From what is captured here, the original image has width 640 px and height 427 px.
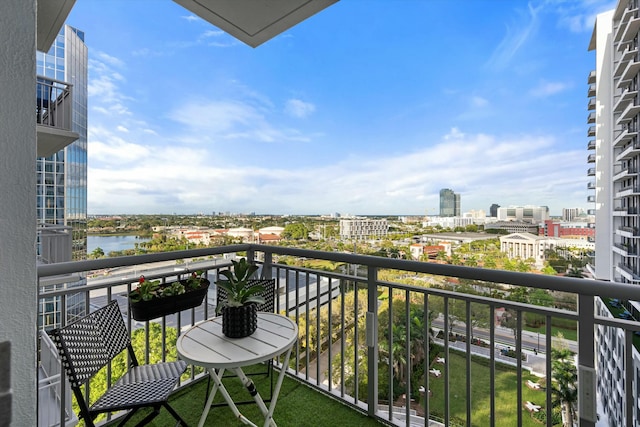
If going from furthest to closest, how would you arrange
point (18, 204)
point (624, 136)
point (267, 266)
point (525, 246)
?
point (624, 136), point (525, 246), point (267, 266), point (18, 204)

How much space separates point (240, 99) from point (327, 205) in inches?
329

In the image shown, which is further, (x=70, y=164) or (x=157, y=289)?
(x=70, y=164)

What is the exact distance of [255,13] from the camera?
199cm

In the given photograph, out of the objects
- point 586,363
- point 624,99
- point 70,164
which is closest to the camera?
point 586,363

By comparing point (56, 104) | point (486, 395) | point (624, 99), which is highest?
point (624, 99)

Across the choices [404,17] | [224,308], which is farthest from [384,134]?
[224,308]

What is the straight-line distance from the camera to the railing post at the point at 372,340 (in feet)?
7.07

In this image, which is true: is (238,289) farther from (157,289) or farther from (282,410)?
(282,410)

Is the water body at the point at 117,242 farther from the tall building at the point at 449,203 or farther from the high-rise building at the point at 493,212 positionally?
the high-rise building at the point at 493,212

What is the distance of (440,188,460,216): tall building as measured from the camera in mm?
13344

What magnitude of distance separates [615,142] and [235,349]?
2898cm

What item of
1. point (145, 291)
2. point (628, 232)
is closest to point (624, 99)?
point (628, 232)

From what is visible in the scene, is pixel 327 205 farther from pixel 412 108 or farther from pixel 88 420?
pixel 88 420

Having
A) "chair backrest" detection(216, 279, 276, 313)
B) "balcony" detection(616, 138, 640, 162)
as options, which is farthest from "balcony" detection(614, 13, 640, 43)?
"chair backrest" detection(216, 279, 276, 313)
